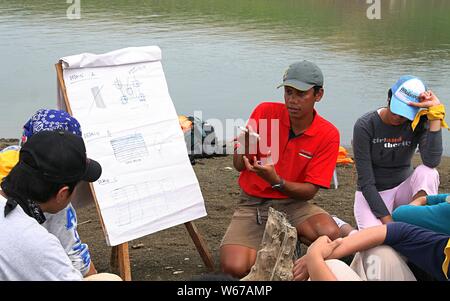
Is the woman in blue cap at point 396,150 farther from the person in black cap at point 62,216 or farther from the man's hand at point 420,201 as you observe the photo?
the person in black cap at point 62,216

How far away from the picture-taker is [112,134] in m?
5.30

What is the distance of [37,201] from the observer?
341 centimetres

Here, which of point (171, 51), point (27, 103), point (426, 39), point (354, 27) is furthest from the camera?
point (354, 27)

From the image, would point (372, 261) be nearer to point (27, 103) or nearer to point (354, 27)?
point (27, 103)

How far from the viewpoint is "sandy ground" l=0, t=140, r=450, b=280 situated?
18.7 ft

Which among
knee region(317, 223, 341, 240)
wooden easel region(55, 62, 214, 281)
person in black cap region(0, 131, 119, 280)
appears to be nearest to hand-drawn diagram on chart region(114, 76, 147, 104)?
wooden easel region(55, 62, 214, 281)

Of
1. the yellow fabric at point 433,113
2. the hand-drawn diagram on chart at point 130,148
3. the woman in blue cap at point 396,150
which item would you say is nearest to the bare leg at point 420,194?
the woman in blue cap at point 396,150

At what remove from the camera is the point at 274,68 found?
1382 centimetres

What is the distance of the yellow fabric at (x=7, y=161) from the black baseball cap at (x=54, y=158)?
106cm

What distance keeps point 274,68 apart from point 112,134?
8.79 meters
